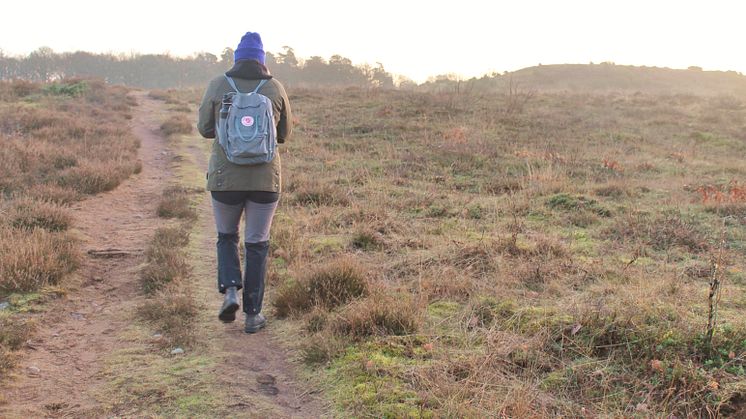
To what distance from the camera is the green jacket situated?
368 cm

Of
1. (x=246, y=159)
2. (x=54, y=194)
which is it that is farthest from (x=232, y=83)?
(x=54, y=194)

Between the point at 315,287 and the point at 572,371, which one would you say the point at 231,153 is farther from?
the point at 572,371

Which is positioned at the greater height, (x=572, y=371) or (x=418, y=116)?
(x=418, y=116)

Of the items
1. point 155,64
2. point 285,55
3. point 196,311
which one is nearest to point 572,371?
point 196,311

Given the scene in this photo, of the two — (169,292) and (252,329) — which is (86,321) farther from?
(252,329)

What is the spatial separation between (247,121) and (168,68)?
70223mm

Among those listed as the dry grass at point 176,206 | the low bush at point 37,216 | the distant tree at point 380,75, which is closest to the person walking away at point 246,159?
the low bush at point 37,216

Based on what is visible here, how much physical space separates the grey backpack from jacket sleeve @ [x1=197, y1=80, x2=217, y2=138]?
135mm

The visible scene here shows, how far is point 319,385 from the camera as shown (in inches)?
124

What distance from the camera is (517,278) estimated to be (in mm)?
4531

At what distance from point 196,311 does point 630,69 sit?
46830mm

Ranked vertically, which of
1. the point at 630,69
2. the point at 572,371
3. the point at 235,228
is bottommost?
the point at 572,371

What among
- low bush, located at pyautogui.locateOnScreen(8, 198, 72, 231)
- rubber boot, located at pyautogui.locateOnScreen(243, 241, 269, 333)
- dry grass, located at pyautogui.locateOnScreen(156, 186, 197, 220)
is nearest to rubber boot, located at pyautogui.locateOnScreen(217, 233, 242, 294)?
rubber boot, located at pyautogui.locateOnScreen(243, 241, 269, 333)

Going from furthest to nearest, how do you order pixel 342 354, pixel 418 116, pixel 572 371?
1. pixel 418 116
2. pixel 342 354
3. pixel 572 371
